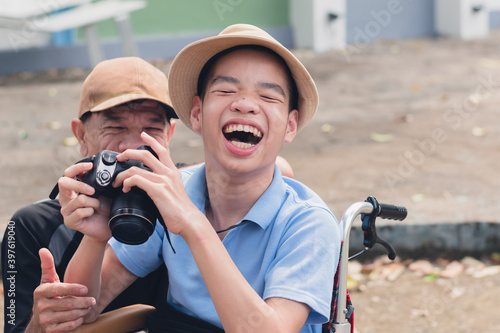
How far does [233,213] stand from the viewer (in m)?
2.02

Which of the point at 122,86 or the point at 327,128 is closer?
the point at 122,86

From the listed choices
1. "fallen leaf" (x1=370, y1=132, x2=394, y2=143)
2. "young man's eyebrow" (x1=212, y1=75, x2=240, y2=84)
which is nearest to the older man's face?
"young man's eyebrow" (x1=212, y1=75, x2=240, y2=84)

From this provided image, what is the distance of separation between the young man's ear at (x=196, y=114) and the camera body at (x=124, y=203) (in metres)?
0.42

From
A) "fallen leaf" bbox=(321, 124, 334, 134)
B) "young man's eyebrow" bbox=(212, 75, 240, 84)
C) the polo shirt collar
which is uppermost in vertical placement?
"young man's eyebrow" bbox=(212, 75, 240, 84)

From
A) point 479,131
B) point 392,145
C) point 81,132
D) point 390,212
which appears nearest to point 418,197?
point 392,145

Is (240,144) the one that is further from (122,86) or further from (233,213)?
(122,86)

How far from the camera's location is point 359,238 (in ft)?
13.4

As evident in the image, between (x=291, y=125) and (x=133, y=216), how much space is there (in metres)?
0.63

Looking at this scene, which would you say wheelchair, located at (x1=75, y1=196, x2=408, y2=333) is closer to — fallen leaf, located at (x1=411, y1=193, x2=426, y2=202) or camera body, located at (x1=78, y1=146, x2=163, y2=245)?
camera body, located at (x1=78, y1=146, x2=163, y2=245)

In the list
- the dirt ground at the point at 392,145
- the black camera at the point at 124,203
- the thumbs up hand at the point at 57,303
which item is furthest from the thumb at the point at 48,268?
the dirt ground at the point at 392,145

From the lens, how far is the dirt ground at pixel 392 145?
3799 millimetres

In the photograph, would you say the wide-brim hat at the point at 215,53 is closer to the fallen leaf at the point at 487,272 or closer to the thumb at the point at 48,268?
the thumb at the point at 48,268

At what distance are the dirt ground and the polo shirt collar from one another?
175cm

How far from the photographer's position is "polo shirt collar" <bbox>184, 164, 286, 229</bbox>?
191 cm
